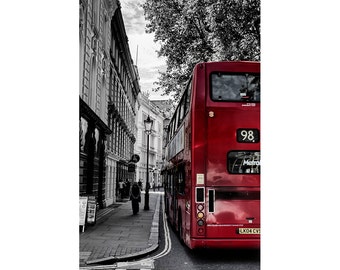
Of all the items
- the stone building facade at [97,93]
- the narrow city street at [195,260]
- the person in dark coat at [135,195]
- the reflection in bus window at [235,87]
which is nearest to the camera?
the reflection in bus window at [235,87]

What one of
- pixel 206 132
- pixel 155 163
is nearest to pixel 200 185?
pixel 206 132

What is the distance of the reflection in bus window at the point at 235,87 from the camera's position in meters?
6.07

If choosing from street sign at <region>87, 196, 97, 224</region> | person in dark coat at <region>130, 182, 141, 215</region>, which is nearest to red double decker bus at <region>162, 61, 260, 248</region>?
street sign at <region>87, 196, 97, 224</region>

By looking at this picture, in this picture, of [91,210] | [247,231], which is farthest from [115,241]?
[247,231]

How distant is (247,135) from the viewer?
19.7ft

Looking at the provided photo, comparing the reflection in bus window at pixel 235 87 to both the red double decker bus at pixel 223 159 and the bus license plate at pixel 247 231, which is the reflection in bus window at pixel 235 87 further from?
the bus license plate at pixel 247 231

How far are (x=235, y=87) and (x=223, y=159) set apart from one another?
1.13 meters

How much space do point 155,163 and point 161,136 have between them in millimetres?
2287

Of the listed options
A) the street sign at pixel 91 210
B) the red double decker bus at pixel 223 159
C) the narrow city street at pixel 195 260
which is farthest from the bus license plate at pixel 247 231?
the street sign at pixel 91 210

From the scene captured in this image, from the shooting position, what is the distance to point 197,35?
12.4 meters

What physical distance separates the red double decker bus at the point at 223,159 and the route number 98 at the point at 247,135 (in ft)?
0.05

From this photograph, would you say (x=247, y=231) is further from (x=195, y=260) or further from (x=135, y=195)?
(x=135, y=195)
